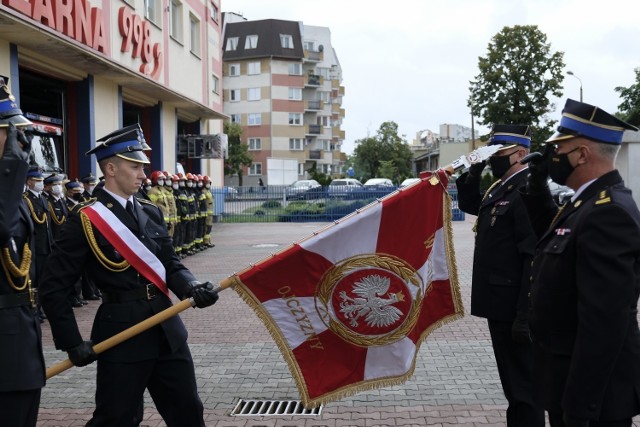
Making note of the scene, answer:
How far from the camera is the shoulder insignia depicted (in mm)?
2842

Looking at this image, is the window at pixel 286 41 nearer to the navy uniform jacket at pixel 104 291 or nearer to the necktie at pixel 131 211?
the necktie at pixel 131 211

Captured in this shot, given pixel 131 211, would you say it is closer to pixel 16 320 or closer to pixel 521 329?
pixel 16 320

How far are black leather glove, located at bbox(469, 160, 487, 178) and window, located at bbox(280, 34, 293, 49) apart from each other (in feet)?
222

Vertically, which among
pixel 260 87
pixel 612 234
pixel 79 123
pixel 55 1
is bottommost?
pixel 612 234

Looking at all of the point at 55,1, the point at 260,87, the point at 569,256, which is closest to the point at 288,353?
the point at 569,256

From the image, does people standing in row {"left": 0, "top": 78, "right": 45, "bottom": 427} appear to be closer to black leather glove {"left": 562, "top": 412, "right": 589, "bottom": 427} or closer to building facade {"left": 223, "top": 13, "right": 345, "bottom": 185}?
black leather glove {"left": 562, "top": 412, "right": 589, "bottom": 427}

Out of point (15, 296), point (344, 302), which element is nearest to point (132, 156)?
point (15, 296)

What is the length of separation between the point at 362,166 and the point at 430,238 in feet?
234

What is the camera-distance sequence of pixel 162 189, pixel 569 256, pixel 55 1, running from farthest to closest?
pixel 162 189 → pixel 55 1 → pixel 569 256

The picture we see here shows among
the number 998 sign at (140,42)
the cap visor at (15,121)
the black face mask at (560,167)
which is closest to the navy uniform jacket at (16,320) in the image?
the cap visor at (15,121)

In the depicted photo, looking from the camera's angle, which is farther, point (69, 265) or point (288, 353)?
point (288, 353)

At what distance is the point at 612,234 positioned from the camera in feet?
9.02

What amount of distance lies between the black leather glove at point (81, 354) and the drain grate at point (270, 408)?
6.59 ft

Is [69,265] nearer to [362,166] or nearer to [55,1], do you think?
[55,1]
